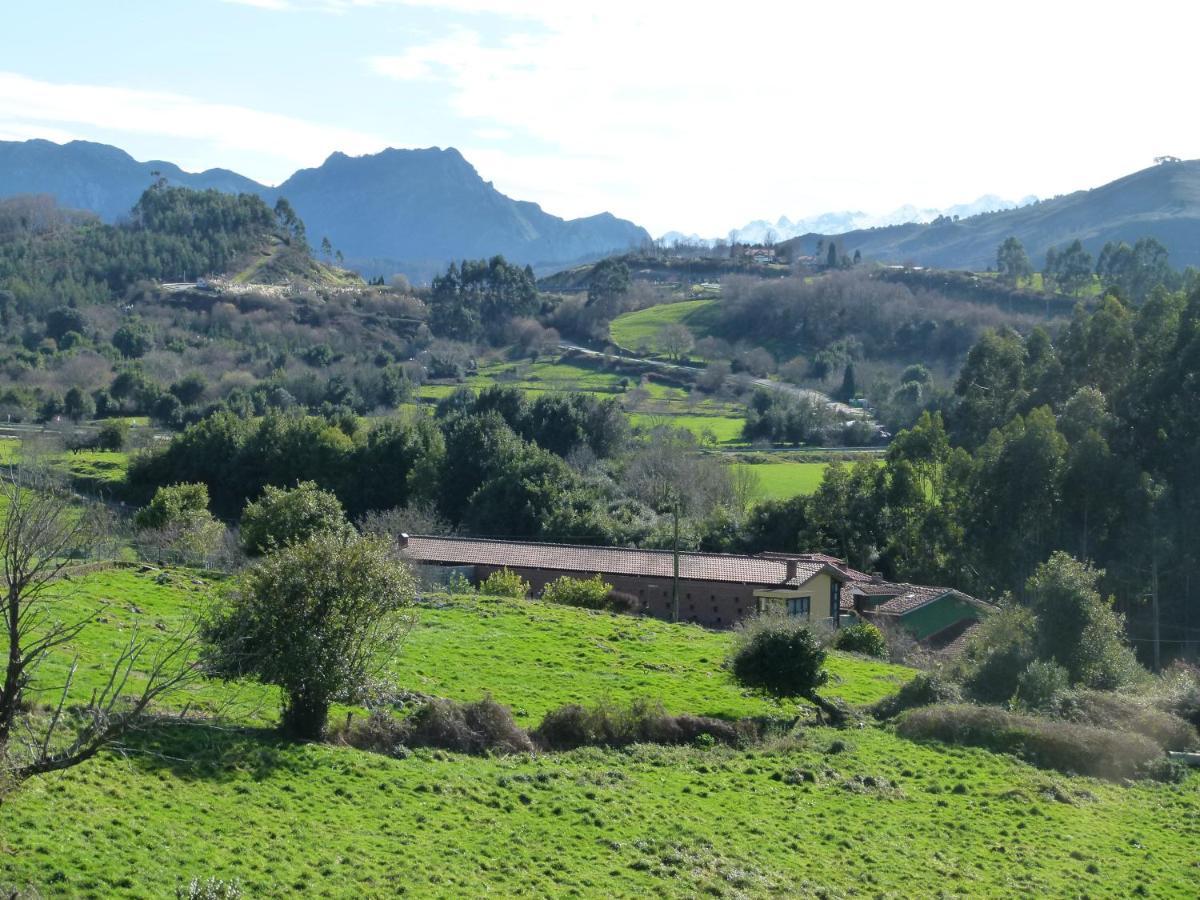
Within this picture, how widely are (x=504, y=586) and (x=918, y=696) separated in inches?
654

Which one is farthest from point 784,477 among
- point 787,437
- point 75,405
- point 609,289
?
point 609,289

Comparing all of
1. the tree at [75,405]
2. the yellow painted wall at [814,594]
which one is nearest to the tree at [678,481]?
the yellow painted wall at [814,594]

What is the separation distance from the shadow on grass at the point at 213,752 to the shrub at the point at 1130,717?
19788 mm

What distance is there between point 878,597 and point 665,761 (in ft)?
85.1

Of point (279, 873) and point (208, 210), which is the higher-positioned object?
point (208, 210)

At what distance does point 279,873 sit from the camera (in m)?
16.9

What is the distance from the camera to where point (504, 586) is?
43.9 metres

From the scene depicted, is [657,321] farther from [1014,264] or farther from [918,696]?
[918,696]

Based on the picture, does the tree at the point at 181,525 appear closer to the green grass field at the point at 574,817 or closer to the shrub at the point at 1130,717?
the green grass field at the point at 574,817

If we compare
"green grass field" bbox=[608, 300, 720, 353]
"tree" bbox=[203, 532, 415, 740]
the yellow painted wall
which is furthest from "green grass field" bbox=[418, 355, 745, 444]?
"tree" bbox=[203, 532, 415, 740]

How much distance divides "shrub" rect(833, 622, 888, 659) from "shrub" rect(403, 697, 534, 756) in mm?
19499

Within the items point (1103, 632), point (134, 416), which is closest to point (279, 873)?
point (1103, 632)

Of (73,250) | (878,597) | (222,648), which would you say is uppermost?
(73,250)

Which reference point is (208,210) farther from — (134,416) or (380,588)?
(380,588)
